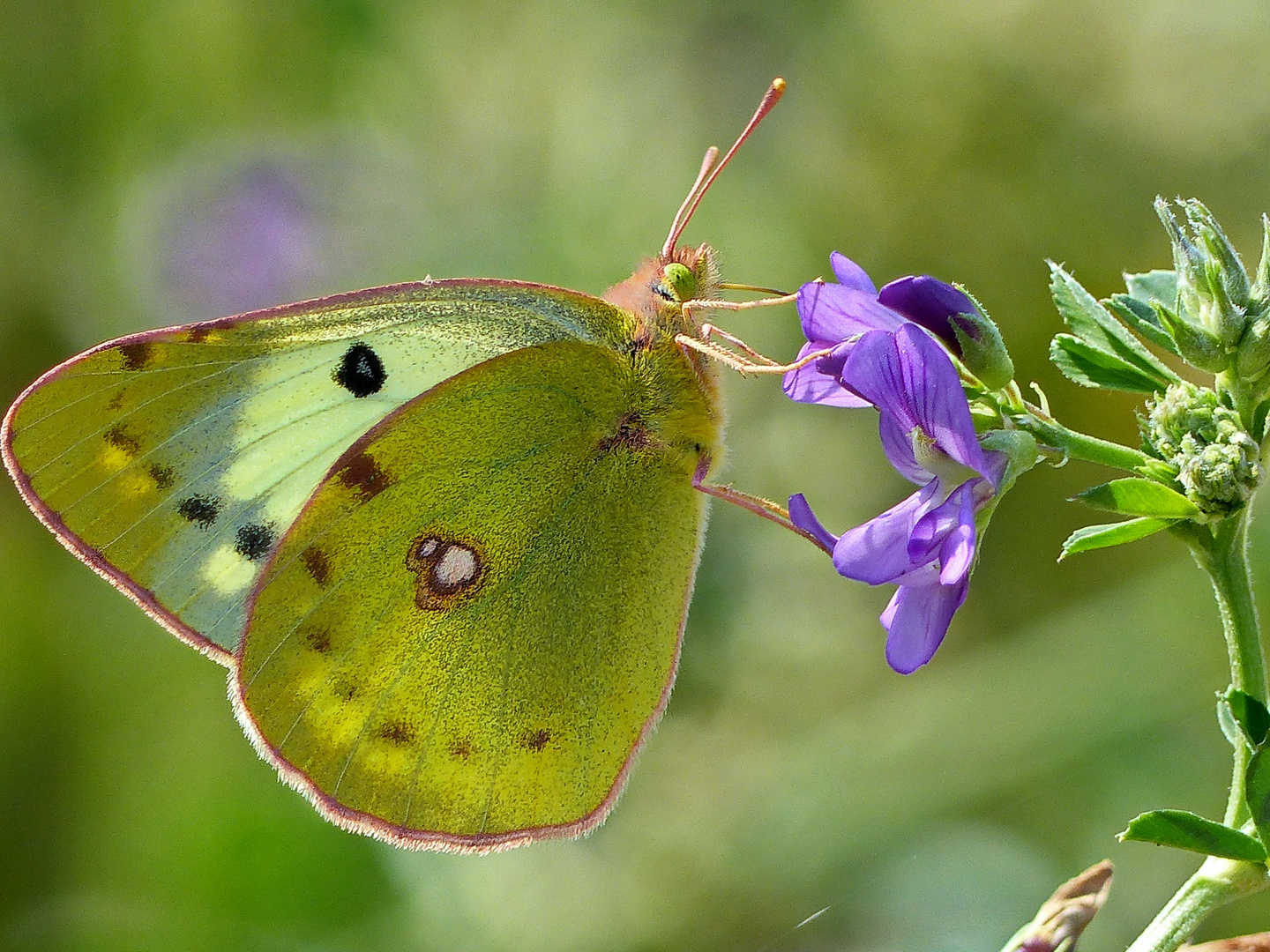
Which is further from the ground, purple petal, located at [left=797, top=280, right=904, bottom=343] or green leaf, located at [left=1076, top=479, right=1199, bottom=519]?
Result: purple petal, located at [left=797, top=280, right=904, bottom=343]

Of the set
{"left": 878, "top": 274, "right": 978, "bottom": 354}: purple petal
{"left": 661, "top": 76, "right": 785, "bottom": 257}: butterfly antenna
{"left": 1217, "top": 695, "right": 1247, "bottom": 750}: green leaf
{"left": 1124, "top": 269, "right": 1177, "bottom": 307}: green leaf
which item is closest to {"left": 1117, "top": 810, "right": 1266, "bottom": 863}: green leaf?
{"left": 1217, "top": 695, "right": 1247, "bottom": 750}: green leaf

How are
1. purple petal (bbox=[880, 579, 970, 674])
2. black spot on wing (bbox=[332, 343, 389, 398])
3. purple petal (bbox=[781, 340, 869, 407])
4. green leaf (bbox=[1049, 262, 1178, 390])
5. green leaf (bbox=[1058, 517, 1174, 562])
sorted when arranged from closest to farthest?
green leaf (bbox=[1058, 517, 1174, 562]) < purple petal (bbox=[880, 579, 970, 674]) < green leaf (bbox=[1049, 262, 1178, 390]) < purple petal (bbox=[781, 340, 869, 407]) < black spot on wing (bbox=[332, 343, 389, 398])

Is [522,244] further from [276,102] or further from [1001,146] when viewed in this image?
[1001,146]

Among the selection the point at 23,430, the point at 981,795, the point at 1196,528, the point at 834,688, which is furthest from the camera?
the point at 834,688

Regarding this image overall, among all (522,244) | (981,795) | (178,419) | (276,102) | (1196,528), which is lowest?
(981,795)

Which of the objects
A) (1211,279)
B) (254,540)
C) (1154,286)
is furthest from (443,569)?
(1211,279)

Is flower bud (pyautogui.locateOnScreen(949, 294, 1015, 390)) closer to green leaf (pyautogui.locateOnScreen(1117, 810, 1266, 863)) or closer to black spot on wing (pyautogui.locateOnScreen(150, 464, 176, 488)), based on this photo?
green leaf (pyautogui.locateOnScreen(1117, 810, 1266, 863))

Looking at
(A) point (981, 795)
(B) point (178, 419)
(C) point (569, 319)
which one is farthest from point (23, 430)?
(A) point (981, 795)
